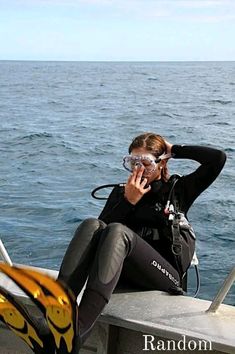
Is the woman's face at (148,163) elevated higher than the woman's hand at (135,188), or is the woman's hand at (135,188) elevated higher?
the woman's face at (148,163)

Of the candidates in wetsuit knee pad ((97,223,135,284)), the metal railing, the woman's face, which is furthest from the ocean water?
wetsuit knee pad ((97,223,135,284))

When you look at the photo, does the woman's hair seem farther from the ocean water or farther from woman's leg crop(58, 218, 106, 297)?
the ocean water

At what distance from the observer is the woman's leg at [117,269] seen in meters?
2.66

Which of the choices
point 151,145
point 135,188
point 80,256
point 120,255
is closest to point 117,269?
point 120,255

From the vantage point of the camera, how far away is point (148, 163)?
3291 millimetres

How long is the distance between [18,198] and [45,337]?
6.43 metres

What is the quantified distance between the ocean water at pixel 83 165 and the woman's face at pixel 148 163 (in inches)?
89.1

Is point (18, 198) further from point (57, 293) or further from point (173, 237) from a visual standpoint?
point (57, 293)

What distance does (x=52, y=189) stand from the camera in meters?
9.35

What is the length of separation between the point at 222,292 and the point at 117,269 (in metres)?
0.48

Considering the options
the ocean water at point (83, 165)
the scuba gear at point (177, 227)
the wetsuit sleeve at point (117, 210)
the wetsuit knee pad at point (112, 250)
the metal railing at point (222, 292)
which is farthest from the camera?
the ocean water at point (83, 165)

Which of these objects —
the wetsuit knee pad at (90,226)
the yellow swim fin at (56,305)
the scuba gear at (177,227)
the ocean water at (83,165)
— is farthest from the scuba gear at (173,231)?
the ocean water at (83,165)

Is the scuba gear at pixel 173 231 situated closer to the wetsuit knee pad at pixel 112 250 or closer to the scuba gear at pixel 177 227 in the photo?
the scuba gear at pixel 177 227

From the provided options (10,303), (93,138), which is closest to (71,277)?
(10,303)
